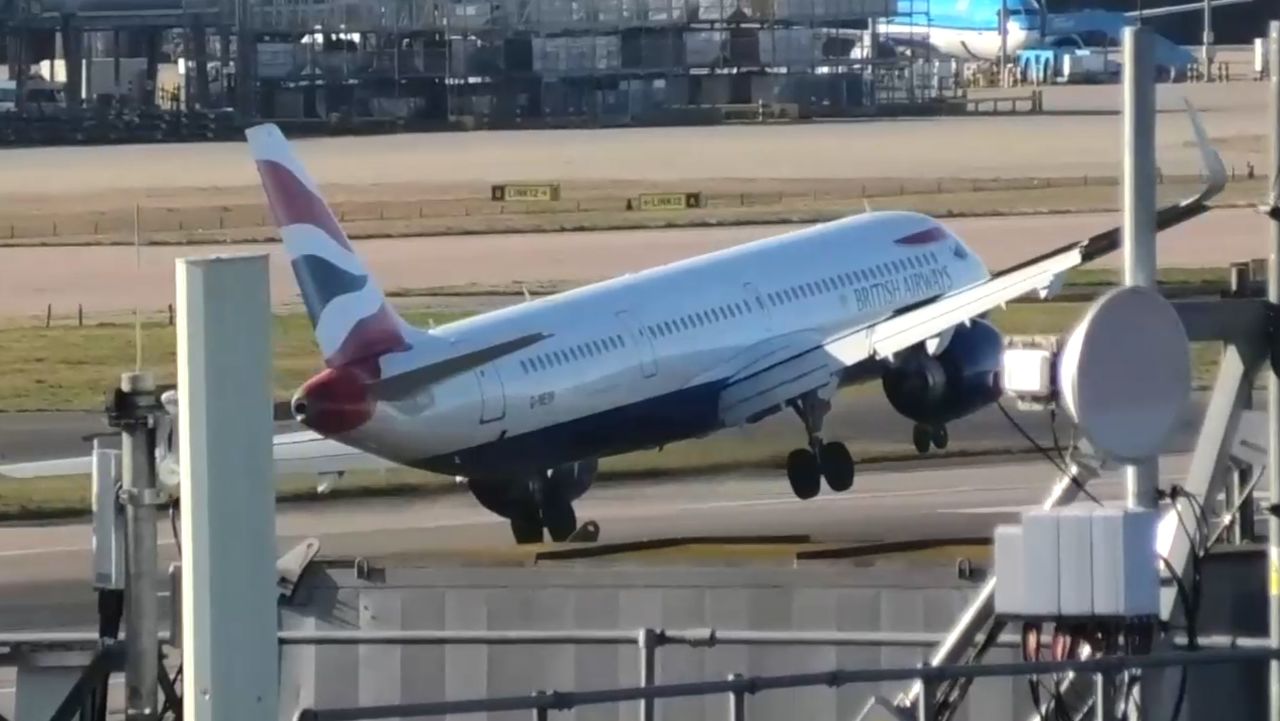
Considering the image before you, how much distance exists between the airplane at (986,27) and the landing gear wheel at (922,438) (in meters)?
110

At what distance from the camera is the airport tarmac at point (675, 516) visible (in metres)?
29.5

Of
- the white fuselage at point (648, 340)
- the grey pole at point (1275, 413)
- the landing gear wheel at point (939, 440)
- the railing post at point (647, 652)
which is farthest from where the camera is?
the landing gear wheel at point (939, 440)

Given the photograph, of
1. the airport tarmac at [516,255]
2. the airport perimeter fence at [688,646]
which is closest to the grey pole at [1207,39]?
the airport tarmac at [516,255]

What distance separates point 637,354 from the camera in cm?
3259

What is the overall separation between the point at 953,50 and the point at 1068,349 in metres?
168

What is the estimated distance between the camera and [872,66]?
139250 mm

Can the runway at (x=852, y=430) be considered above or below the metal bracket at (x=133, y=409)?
below

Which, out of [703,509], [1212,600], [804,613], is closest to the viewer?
[1212,600]

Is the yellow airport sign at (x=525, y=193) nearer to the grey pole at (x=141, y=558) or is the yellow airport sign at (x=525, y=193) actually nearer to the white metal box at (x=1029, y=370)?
the white metal box at (x=1029, y=370)

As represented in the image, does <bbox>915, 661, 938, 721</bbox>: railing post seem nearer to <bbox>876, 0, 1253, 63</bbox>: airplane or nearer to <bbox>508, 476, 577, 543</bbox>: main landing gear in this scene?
<bbox>508, 476, 577, 543</bbox>: main landing gear

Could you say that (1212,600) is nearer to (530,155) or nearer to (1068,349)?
(1068,349)

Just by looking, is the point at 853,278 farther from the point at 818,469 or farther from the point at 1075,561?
the point at 1075,561

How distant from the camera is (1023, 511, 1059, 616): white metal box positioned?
10453mm

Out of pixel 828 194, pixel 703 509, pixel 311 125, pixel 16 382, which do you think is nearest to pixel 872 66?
pixel 311 125
